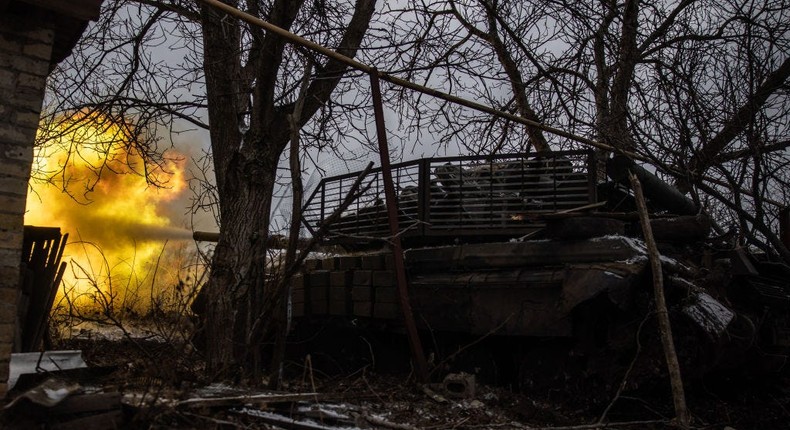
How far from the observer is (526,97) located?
12164 mm

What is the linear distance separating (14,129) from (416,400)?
372 cm

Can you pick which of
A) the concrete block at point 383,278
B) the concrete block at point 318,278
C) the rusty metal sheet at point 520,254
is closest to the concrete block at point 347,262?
the concrete block at point 318,278

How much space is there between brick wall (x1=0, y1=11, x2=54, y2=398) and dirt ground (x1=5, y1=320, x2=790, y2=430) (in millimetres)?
801

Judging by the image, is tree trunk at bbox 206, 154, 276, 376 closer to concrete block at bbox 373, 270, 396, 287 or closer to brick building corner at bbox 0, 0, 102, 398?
concrete block at bbox 373, 270, 396, 287

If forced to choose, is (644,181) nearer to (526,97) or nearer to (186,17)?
(526,97)

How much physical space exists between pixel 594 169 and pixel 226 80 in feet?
15.7

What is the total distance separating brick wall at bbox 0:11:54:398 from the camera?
387 centimetres

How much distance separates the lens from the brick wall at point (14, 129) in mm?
3873

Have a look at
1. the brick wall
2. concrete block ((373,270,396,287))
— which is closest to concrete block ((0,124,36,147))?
the brick wall

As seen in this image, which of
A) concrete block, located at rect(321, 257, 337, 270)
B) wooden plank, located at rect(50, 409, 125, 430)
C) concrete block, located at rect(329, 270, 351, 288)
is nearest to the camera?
wooden plank, located at rect(50, 409, 125, 430)

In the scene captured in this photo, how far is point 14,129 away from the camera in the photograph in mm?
4031

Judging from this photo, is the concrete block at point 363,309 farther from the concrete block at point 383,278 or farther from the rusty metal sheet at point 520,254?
the rusty metal sheet at point 520,254

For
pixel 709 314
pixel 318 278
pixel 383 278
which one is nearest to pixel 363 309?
pixel 383 278

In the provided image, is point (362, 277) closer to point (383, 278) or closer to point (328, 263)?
point (383, 278)
